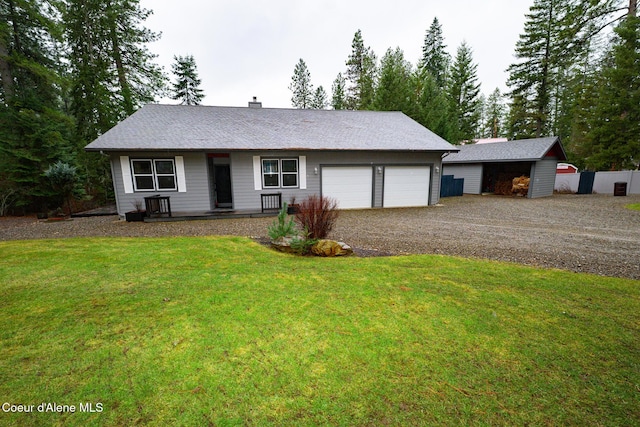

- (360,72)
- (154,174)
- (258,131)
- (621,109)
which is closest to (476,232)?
(258,131)

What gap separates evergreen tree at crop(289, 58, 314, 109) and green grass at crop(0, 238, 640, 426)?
31.9 m

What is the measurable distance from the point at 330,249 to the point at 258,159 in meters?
6.84

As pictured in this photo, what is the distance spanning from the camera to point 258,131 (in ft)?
38.4

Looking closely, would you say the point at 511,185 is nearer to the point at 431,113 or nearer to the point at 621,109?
the point at 621,109

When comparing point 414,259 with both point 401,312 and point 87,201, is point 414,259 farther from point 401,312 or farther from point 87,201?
point 87,201

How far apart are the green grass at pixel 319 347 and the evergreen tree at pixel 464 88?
1173 inches

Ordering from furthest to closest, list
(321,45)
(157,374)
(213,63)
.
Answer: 1. (321,45)
2. (213,63)
3. (157,374)

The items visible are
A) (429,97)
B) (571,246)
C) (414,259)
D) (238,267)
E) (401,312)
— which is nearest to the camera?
(401,312)

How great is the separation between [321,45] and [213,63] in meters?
9.51

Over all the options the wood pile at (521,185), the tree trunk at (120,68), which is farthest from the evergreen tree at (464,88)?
the tree trunk at (120,68)

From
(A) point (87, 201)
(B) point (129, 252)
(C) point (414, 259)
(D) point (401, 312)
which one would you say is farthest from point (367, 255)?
(A) point (87, 201)

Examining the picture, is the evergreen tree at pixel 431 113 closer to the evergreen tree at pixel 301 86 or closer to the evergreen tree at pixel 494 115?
the evergreen tree at pixel 301 86

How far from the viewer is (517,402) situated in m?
1.78

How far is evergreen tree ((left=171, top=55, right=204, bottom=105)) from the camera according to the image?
26.4 m
